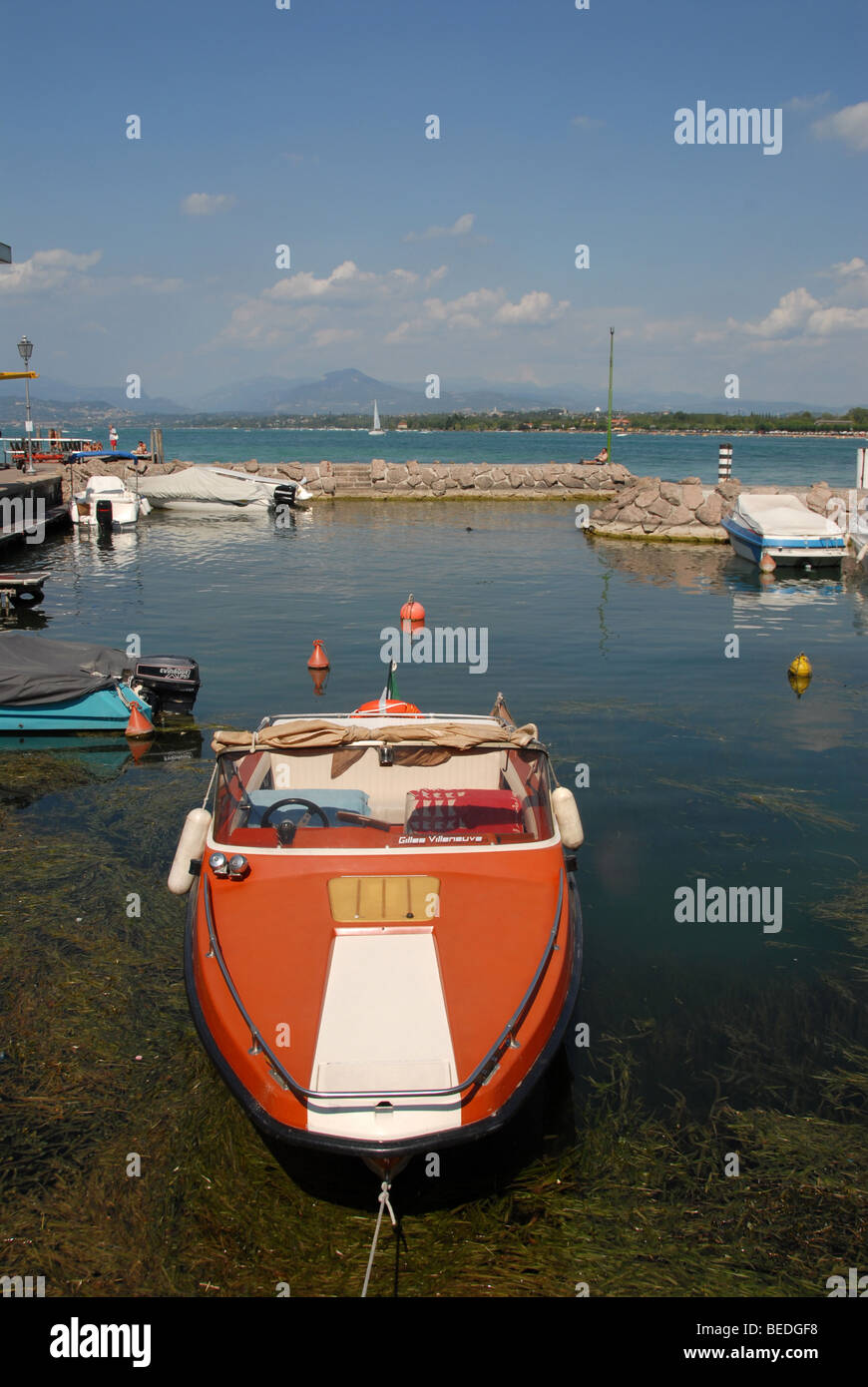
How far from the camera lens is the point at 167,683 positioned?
17.4 metres

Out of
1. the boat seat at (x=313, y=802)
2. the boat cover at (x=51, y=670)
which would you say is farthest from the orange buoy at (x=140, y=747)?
the boat seat at (x=313, y=802)

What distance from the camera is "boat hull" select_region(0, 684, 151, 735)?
16.2 m

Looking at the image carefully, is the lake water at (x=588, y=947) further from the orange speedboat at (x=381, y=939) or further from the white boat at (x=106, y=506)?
the white boat at (x=106, y=506)

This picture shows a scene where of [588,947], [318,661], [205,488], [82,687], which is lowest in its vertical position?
[588,947]

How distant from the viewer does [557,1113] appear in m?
7.45

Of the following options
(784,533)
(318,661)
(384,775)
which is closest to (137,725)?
(318,661)

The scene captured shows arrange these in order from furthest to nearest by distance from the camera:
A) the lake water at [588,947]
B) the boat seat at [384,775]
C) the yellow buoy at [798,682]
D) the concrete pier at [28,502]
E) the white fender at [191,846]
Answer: the concrete pier at [28,502] < the yellow buoy at [798,682] < the boat seat at [384,775] < the white fender at [191,846] < the lake water at [588,947]

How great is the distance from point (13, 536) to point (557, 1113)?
36.2 m

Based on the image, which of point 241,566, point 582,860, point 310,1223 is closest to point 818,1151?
point 310,1223

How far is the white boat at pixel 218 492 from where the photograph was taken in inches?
2121

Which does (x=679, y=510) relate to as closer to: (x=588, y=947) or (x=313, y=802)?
(x=588, y=947)

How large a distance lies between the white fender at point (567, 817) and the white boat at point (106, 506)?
140 feet

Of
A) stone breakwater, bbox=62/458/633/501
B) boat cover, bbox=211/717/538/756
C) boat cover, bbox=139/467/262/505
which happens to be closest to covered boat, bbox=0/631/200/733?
boat cover, bbox=211/717/538/756

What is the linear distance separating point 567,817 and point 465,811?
1050 mm
